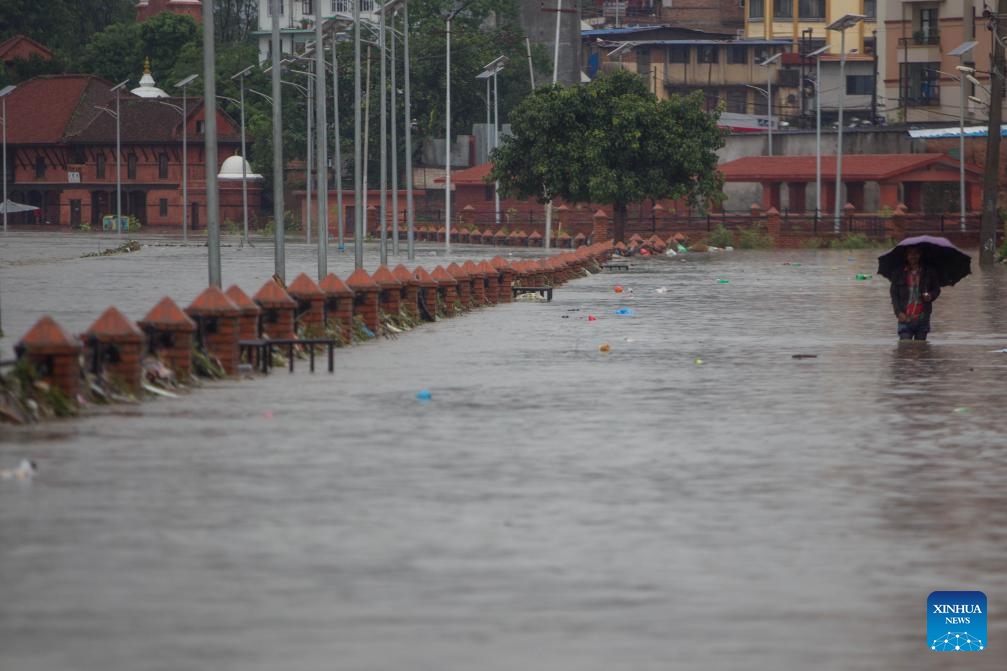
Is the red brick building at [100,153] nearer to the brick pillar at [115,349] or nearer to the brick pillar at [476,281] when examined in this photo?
the brick pillar at [476,281]

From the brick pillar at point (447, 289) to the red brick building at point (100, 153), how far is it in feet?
285

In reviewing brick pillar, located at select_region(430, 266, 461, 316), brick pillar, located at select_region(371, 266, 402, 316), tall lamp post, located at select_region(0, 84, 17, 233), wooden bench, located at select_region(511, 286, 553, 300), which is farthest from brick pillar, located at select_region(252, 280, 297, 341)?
tall lamp post, located at select_region(0, 84, 17, 233)

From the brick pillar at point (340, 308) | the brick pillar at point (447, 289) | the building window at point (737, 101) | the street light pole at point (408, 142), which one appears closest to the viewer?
the brick pillar at point (340, 308)

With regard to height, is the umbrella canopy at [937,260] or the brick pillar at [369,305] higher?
the umbrella canopy at [937,260]

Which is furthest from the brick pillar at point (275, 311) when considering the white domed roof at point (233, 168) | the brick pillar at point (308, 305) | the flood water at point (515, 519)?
the white domed roof at point (233, 168)

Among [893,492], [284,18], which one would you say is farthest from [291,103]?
[893,492]

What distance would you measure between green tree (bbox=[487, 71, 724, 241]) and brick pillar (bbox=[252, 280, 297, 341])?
56.4 metres

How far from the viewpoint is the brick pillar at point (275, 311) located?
77.0 ft

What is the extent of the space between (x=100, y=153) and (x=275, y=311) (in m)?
107

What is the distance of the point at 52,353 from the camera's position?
1675 cm

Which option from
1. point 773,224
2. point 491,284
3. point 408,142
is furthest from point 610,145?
point 491,284

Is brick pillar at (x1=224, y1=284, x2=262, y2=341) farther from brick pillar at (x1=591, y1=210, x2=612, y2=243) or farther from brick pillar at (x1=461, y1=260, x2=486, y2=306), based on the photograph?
brick pillar at (x1=591, y1=210, x2=612, y2=243)

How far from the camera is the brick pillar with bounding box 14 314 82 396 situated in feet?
54.7

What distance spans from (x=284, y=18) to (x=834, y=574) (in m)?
144
